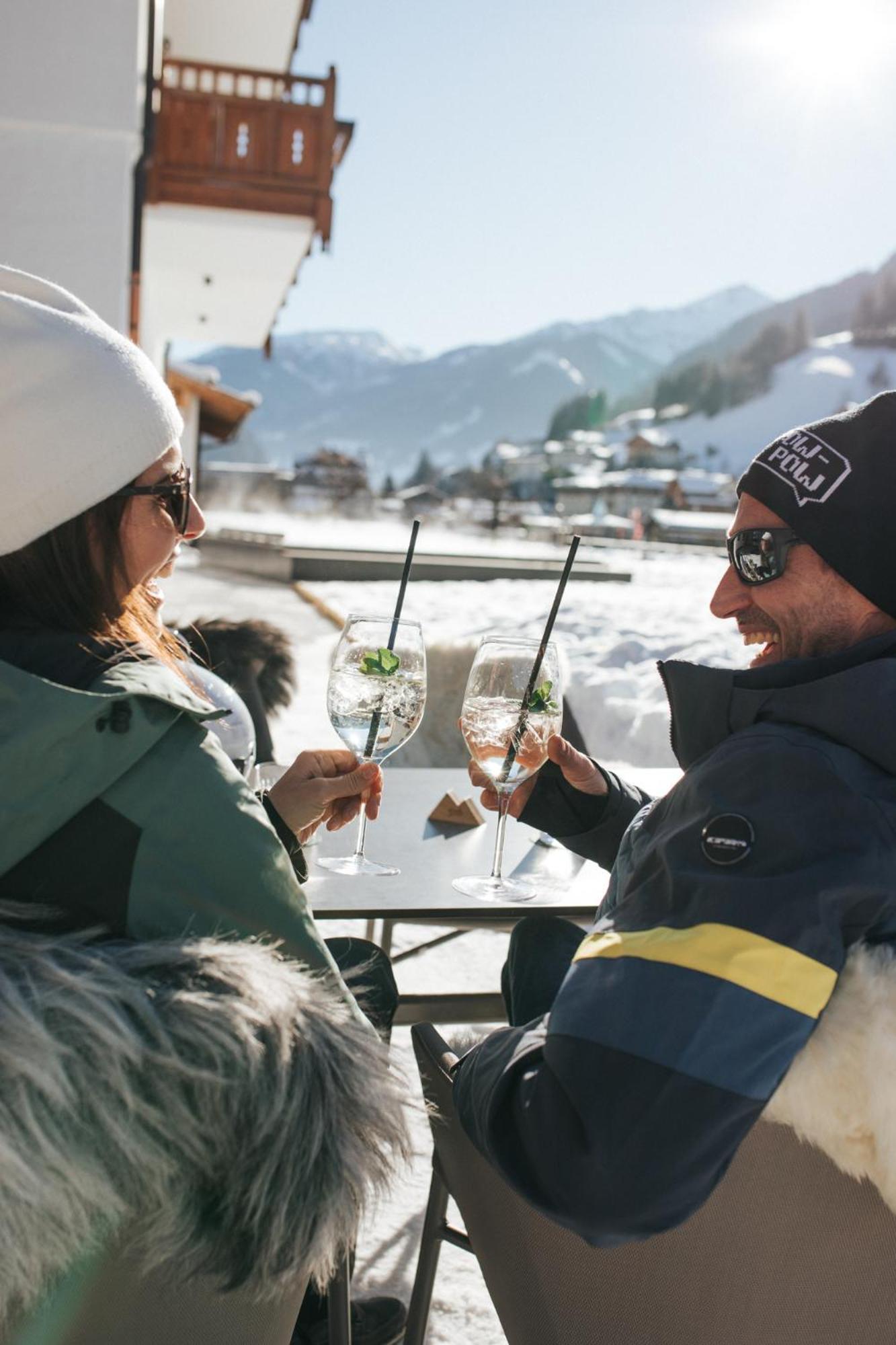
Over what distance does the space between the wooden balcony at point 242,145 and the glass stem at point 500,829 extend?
934 centimetres

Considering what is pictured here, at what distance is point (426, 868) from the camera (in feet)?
6.57

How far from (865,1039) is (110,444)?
923mm

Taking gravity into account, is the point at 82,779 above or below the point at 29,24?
below

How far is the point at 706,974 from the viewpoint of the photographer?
990 millimetres

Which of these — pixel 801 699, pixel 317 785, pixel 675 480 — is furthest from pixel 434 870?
pixel 675 480

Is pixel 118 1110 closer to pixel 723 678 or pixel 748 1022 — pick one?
pixel 748 1022

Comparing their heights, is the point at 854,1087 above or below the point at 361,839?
above

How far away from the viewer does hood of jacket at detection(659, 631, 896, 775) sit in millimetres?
1135

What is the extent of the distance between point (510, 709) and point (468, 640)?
3.21m

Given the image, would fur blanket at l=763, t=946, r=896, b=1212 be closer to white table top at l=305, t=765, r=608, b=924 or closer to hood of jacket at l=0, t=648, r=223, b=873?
hood of jacket at l=0, t=648, r=223, b=873

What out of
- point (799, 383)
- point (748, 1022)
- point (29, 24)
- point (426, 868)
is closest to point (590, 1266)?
point (748, 1022)

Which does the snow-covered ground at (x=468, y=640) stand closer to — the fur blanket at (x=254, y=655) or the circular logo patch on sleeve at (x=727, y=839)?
the fur blanket at (x=254, y=655)

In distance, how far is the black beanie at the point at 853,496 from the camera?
1.36m

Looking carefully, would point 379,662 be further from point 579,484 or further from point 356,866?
point 579,484
